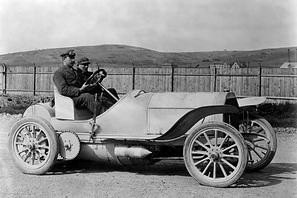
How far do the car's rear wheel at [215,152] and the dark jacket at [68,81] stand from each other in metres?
2.11

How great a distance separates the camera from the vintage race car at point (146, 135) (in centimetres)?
618

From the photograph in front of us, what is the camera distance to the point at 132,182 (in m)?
6.39

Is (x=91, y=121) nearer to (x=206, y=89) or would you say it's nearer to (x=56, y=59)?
(x=206, y=89)

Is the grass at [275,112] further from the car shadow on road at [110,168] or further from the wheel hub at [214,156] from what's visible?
the wheel hub at [214,156]

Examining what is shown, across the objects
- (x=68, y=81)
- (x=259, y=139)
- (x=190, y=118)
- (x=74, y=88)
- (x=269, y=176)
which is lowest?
(x=269, y=176)

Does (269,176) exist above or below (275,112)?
below

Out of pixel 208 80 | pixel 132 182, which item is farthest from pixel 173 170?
pixel 208 80

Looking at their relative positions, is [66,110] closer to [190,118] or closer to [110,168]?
[110,168]

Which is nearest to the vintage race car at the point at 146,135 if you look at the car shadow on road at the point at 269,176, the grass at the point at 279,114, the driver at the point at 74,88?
the driver at the point at 74,88

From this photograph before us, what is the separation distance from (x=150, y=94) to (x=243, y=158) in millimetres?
1782

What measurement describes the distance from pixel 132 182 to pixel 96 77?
2021 mm

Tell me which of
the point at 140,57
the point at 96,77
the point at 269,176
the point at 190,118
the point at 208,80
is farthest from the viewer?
the point at 140,57

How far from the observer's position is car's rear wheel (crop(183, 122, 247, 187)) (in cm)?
596

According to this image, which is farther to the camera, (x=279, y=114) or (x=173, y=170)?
(x=279, y=114)
